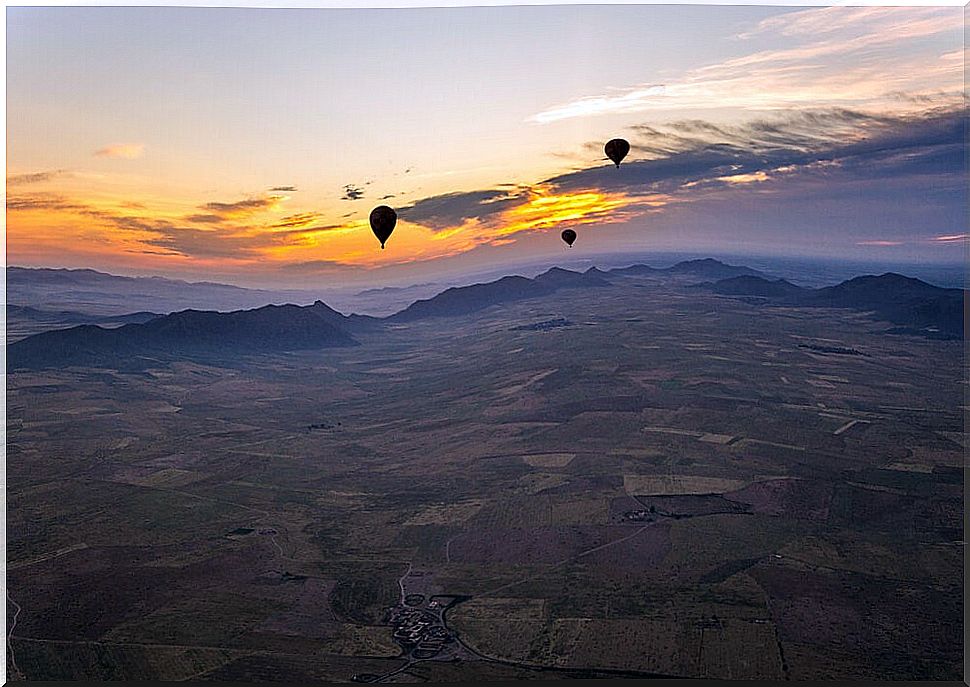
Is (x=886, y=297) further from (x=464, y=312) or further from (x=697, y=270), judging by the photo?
(x=464, y=312)

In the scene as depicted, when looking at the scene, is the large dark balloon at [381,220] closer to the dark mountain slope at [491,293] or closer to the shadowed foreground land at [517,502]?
the shadowed foreground land at [517,502]

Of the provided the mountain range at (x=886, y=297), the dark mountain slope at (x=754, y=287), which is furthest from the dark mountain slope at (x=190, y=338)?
the mountain range at (x=886, y=297)

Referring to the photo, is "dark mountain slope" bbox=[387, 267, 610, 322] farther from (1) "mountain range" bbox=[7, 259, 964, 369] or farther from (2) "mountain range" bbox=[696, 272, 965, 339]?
(2) "mountain range" bbox=[696, 272, 965, 339]

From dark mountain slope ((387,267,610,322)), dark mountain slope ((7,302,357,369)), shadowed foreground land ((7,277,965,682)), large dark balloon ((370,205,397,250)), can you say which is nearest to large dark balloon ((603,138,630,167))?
large dark balloon ((370,205,397,250))

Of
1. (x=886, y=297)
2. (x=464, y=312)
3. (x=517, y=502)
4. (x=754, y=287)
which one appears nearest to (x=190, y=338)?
(x=464, y=312)

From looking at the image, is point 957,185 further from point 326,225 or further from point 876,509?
point 326,225

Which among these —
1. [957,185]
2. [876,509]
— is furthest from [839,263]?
[876,509]
